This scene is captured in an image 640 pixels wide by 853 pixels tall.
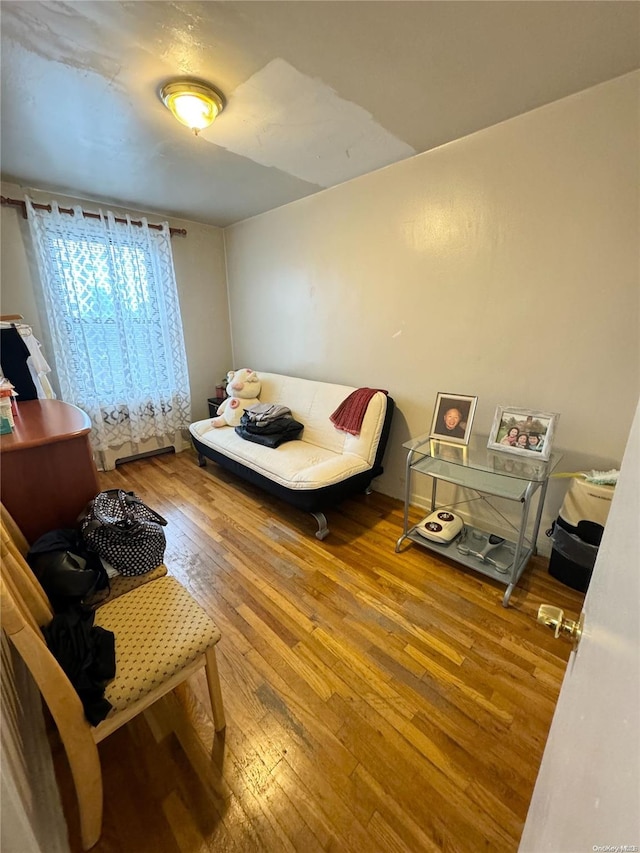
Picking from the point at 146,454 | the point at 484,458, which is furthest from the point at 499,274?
the point at 146,454

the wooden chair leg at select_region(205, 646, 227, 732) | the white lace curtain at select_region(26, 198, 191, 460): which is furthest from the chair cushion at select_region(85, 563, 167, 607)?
the white lace curtain at select_region(26, 198, 191, 460)

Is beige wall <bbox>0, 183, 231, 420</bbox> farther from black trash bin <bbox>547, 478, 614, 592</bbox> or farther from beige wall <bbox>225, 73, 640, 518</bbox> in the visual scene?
black trash bin <bbox>547, 478, 614, 592</bbox>

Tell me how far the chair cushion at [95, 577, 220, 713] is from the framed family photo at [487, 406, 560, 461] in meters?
1.75

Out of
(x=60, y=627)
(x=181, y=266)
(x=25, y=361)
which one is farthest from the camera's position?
(x=181, y=266)

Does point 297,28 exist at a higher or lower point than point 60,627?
higher

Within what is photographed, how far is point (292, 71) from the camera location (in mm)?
1430

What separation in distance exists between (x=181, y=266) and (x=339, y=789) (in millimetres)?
4095

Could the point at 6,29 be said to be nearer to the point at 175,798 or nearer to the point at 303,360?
the point at 303,360

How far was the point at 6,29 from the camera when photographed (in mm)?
1213

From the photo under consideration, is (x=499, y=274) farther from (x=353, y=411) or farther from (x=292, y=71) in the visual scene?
(x=292, y=71)

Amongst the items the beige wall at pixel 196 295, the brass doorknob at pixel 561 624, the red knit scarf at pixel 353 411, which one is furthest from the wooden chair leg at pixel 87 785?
the beige wall at pixel 196 295

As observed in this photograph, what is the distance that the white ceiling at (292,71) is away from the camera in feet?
3.84

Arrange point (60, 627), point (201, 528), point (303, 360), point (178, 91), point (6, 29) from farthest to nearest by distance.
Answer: point (303, 360)
point (201, 528)
point (178, 91)
point (6, 29)
point (60, 627)

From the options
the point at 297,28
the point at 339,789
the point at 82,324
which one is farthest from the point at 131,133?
the point at 339,789
